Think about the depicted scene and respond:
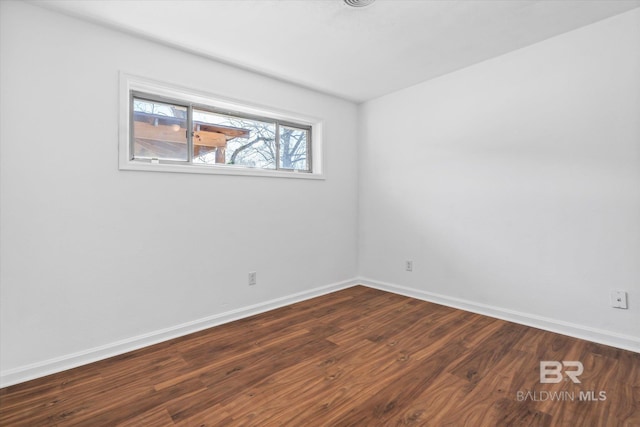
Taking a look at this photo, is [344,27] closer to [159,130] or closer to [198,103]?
[198,103]

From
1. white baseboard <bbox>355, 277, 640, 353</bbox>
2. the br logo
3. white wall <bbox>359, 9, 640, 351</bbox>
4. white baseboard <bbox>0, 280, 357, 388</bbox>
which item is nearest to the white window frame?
white wall <bbox>359, 9, 640, 351</bbox>

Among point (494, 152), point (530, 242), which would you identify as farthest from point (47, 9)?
point (530, 242)

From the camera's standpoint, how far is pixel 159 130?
8.72 feet

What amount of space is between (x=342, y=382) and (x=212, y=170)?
2.04m

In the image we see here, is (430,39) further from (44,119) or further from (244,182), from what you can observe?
(44,119)

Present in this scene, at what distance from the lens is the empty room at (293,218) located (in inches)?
73.2

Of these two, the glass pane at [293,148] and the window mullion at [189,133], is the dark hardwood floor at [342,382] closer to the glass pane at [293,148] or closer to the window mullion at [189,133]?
the window mullion at [189,133]

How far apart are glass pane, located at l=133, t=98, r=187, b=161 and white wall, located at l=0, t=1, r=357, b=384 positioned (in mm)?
225

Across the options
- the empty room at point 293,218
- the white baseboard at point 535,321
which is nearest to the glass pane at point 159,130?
the empty room at point 293,218

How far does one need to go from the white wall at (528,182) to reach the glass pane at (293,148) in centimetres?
105

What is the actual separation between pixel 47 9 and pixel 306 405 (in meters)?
3.01

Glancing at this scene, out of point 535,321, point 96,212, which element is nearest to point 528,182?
point 535,321

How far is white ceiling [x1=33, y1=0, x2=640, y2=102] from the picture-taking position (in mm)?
2115

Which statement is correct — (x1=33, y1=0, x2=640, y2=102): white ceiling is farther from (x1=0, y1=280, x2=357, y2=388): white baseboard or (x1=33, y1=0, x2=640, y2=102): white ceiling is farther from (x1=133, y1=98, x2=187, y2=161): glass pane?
(x1=0, y1=280, x2=357, y2=388): white baseboard
